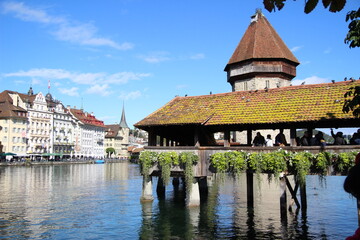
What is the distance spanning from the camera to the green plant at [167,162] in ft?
57.9

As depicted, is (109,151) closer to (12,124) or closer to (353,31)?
(12,124)

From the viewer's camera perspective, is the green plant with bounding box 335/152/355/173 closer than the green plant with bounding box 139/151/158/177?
Yes

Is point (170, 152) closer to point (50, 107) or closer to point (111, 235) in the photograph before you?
point (111, 235)

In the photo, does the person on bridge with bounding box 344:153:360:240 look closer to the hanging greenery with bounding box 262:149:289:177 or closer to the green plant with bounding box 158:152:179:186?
the hanging greenery with bounding box 262:149:289:177

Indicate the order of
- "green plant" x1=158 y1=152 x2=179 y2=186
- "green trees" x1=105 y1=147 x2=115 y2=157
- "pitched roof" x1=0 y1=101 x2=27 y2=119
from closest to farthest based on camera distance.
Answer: "green plant" x1=158 y1=152 x2=179 y2=186, "pitched roof" x1=0 y1=101 x2=27 y2=119, "green trees" x1=105 y1=147 x2=115 y2=157

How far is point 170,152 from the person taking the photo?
18.0 meters

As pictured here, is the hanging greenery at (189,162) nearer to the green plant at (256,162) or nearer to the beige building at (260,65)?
the green plant at (256,162)

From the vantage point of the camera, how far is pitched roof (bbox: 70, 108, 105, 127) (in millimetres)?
111125

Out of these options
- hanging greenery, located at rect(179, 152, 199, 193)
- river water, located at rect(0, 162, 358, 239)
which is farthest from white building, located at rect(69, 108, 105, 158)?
hanging greenery, located at rect(179, 152, 199, 193)

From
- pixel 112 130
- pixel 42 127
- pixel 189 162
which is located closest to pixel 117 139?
pixel 112 130

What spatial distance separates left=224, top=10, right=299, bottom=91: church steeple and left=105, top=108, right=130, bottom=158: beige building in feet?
308

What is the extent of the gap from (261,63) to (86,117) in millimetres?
84181

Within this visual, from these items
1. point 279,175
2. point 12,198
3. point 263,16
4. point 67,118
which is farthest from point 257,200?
point 67,118

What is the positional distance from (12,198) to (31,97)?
7084 centimetres
